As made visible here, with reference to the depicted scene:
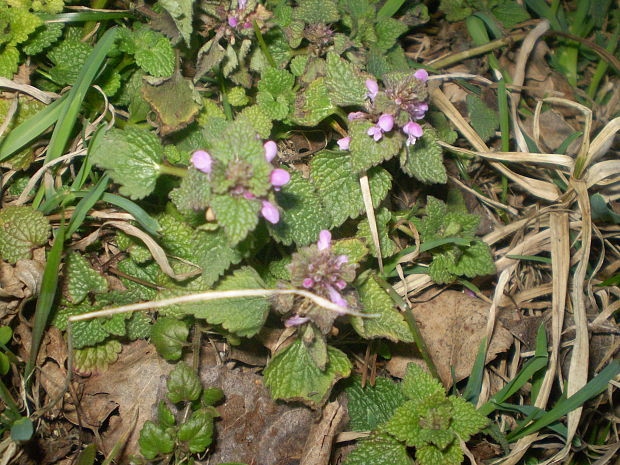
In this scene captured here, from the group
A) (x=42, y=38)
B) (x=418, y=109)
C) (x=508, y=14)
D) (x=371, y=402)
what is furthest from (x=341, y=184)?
(x=508, y=14)

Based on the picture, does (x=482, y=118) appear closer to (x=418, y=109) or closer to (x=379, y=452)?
(x=418, y=109)

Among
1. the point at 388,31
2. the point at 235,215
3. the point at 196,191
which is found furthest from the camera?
the point at 388,31

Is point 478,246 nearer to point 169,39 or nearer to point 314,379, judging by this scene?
point 314,379

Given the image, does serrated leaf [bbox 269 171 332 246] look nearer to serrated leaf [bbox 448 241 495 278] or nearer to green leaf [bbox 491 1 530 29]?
serrated leaf [bbox 448 241 495 278]

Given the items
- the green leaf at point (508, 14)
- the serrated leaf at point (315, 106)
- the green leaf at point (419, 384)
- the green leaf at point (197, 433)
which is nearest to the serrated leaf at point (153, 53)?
the serrated leaf at point (315, 106)

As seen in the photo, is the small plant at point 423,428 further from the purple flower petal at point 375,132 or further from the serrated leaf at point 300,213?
the purple flower petal at point 375,132

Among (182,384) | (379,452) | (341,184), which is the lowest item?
(379,452)

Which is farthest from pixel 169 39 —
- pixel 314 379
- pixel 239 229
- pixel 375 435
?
pixel 375 435
